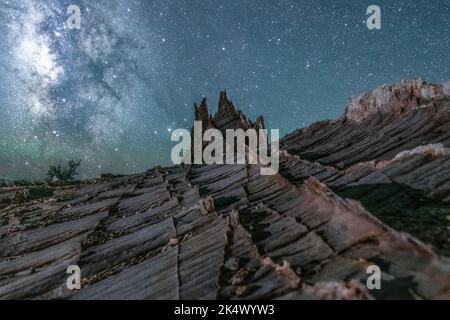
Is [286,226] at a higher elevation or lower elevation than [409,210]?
lower

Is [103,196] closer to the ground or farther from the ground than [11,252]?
farther from the ground

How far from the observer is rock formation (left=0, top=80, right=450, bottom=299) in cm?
713

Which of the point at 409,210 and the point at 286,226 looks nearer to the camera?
the point at 409,210

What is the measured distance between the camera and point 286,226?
9.94 meters

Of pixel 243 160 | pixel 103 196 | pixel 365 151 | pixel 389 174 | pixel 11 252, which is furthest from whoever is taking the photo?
pixel 103 196

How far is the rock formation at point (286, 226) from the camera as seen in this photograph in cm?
713

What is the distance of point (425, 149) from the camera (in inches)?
452

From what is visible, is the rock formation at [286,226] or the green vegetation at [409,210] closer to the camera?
the rock formation at [286,226]

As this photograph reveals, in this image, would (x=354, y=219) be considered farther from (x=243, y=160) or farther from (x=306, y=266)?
(x=243, y=160)

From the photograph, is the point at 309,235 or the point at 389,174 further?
the point at 389,174

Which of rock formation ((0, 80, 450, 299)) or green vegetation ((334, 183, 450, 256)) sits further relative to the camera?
green vegetation ((334, 183, 450, 256))
